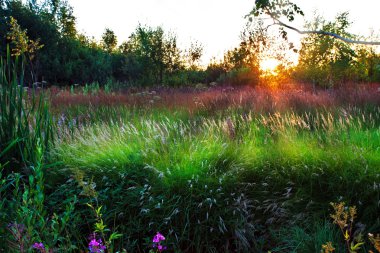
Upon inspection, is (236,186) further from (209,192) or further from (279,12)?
(279,12)

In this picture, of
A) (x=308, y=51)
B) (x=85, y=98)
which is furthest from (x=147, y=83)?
(x=85, y=98)

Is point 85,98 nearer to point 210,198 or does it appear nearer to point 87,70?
point 210,198

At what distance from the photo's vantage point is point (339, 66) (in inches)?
594

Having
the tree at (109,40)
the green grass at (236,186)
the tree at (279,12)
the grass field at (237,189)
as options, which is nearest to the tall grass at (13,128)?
the grass field at (237,189)

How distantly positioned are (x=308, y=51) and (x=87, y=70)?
12668 millimetres

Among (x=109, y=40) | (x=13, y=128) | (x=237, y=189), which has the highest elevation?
(x=109, y=40)

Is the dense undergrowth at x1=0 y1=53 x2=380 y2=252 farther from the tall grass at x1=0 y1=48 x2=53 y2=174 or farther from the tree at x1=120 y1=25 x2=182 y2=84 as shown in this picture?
the tree at x1=120 y1=25 x2=182 y2=84

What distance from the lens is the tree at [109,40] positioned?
36875mm

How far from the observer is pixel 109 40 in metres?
37.2

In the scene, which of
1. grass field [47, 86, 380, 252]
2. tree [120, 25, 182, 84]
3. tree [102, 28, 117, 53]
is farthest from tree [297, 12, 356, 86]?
tree [102, 28, 117, 53]

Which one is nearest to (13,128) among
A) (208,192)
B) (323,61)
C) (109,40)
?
(208,192)

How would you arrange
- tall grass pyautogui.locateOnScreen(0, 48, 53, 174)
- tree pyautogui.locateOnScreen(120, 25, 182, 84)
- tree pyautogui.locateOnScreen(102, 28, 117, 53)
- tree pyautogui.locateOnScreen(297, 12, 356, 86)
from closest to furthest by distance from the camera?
tall grass pyautogui.locateOnScreen(0, 48, 53, 174) → tree pyautogui.locateOnScreen(297, 12, 356, 86) → tree pyautogui.locateOnScreen(120, 25, 182, 84) → tree pyautogui.locateOnScreen(102, 28, 117, 53)

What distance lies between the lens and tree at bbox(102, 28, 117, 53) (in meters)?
36.9

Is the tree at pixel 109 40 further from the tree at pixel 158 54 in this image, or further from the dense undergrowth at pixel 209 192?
the dense undergrowth at pixel 209 192
